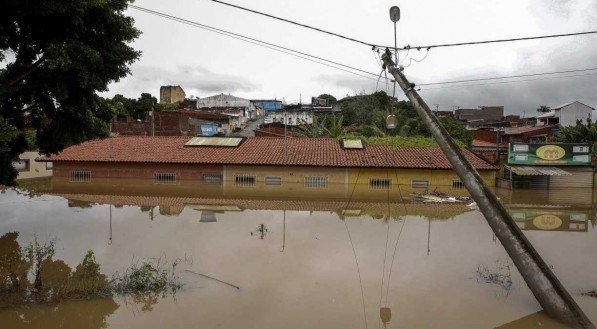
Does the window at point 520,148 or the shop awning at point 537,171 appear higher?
the window at point 520,148

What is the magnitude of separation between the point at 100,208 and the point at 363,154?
53.5 ft

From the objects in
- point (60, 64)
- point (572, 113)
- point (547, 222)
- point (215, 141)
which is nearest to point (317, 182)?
point (215, 141)

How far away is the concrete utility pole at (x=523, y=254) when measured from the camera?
6.55m

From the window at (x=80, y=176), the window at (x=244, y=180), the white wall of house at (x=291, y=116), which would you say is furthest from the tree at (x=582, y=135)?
the white wall of house at (x=291, y=116)

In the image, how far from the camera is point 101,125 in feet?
37.9

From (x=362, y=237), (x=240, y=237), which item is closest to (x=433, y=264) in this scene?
(x=362, y=237)

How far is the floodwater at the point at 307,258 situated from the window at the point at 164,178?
622 centimetres

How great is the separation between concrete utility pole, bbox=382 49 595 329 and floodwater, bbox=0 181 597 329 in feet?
1.35

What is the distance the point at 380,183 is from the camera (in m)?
26.7

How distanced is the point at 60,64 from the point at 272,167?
18.3 m

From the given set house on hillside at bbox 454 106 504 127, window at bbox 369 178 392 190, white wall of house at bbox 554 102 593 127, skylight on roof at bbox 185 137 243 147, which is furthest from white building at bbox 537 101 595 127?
skylight on roof at bbox 185 137 243 147

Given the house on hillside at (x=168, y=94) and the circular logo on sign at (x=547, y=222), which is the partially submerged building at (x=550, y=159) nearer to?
the circular logo on sign at (x=547, y=222)

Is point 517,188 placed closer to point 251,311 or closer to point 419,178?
point 419,178

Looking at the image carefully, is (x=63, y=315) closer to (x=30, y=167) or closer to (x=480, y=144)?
(x=30, y=167)
